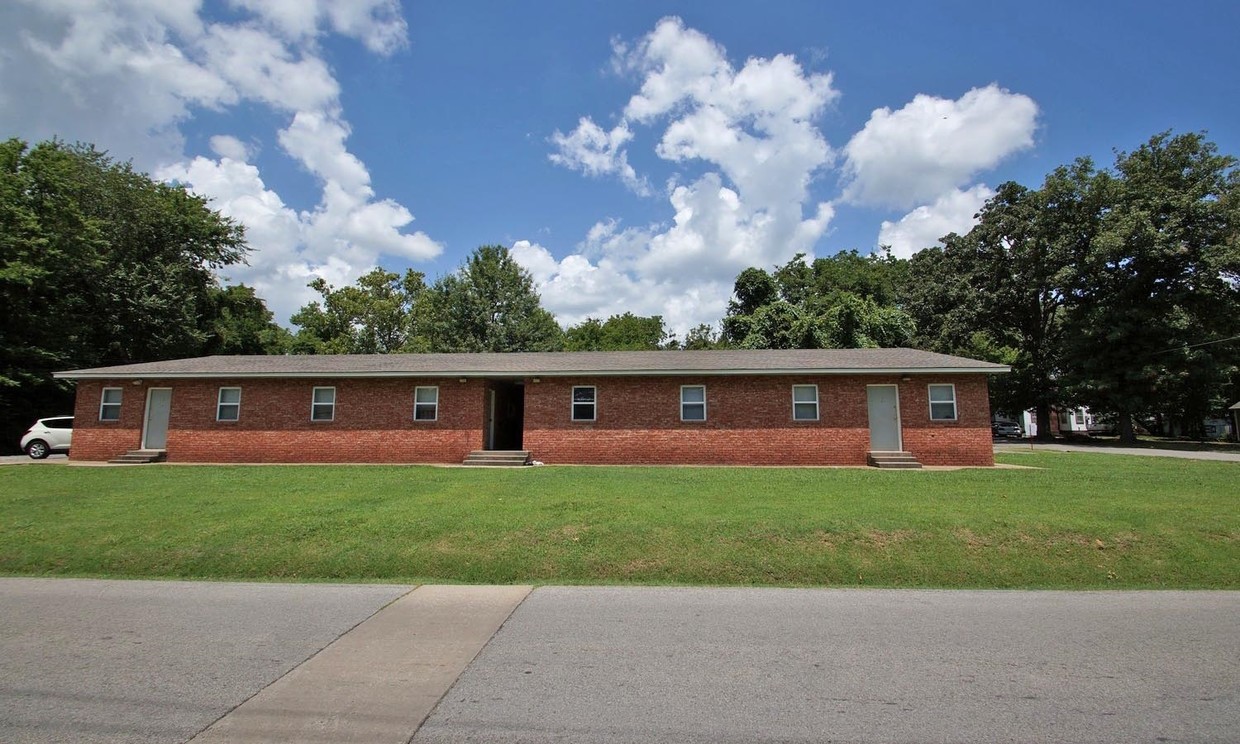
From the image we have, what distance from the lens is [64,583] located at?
691 centimetres

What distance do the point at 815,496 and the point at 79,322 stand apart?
3337 cm

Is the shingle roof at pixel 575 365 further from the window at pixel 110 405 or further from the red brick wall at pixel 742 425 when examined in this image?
the window at pixel 110 405

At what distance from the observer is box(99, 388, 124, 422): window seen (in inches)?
782

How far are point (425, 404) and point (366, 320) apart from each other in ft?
92.4

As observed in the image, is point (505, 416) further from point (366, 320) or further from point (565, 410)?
point (366, 320)

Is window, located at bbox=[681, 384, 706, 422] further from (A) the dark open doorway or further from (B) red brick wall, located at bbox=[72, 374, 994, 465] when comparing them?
(A) the dark open doorway

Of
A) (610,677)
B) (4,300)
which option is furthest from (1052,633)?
(4,300)

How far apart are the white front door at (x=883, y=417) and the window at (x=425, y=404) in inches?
512

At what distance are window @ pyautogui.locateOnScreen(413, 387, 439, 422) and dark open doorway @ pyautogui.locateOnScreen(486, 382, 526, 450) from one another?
5.45 feet

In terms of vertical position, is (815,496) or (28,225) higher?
(28,225)

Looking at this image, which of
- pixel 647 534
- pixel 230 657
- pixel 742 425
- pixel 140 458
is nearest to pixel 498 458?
pixel 742 425

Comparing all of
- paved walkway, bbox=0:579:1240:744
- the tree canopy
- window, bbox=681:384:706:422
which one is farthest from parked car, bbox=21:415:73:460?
the tree canopy

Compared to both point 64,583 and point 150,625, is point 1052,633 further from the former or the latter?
point 64,583

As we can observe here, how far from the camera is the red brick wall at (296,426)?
19.1m
